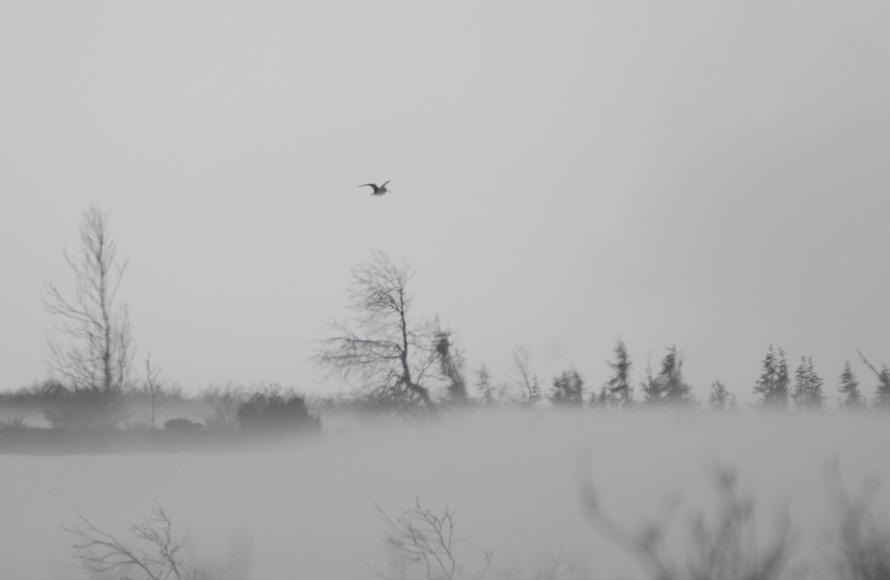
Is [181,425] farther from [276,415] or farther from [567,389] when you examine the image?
[567,389]

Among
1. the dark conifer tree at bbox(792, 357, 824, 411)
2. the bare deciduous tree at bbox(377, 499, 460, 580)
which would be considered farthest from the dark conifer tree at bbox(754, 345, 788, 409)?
the bare deciduous tree at bbox(377, 499, 460, 580)

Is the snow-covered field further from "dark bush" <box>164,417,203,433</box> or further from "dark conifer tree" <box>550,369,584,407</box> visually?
"dark conifer tree" <box>550,369,584,407</box>

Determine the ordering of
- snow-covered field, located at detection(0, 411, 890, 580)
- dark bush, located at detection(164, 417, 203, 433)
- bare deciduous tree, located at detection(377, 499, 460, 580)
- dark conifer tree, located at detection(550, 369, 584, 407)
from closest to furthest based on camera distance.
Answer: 1. bare deciduous tree, located at detection(377, 499, 460, 580)
2. snow-covered field, located at detection(0, 411, 890, 580)
3. dark bush, located at detection(164, 417, 203, 433)
4. dark conifer tree, located at detection(550, 369, 584, 407)

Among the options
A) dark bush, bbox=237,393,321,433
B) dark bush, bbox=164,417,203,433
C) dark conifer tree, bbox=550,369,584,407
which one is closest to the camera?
dark bush, bbox=164,417,203,433

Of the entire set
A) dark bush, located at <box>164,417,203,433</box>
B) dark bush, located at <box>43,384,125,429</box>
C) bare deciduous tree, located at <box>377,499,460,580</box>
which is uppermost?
dark bush, located at <box>43,384,125,429</box>

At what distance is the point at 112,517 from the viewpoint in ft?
65.3

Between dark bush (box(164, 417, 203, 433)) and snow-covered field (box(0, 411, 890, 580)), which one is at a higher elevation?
dark bush (box(164, 417, 203, 433))

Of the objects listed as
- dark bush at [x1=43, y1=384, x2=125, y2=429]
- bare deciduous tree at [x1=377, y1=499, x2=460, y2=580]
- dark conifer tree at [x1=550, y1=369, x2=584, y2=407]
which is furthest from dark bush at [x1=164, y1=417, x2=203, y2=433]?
dark conifer tree at [x1=550, y1=369, x2=584, y2=407]

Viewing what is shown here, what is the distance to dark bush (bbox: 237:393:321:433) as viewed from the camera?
24438mm

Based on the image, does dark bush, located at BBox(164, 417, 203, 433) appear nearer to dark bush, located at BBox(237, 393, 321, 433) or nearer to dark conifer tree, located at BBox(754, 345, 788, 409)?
dark bush, located at BBox(237, 393, 321, 433)

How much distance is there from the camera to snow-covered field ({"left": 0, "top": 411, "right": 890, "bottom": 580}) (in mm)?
19125

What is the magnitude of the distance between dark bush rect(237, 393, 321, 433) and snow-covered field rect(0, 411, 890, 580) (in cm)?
72

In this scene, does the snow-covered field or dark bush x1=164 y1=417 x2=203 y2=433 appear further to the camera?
dark bush x1=164 y1=417 x2=203 y2=433

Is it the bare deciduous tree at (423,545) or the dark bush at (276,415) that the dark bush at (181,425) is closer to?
the dark bush at (276,415)
